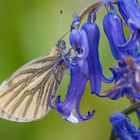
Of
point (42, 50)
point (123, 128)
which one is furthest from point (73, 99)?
point (42, 50)

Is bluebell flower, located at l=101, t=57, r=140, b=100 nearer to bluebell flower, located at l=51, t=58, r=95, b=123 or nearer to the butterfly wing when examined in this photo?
bluebell flower, located at l=51, t=58, r=95, b=123

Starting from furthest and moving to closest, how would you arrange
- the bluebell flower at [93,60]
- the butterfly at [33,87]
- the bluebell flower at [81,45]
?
the butterfly at [33,87] → the bluebell flower at [93,60] → the bluebell flower at [81,45]

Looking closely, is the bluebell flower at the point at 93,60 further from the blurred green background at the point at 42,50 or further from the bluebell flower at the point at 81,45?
the blurred green background at the point at 42,50

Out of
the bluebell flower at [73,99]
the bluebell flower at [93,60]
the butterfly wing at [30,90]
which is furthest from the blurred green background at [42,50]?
the bluebell flower at [93,60]

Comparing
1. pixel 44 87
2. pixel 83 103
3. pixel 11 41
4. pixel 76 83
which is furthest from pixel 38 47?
pixel 76 83

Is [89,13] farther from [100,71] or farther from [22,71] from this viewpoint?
[22,71]

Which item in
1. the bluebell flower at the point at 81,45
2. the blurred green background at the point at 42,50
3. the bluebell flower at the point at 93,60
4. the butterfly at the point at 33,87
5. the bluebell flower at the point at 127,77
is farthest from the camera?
the blurred green background at the point at 42,50
